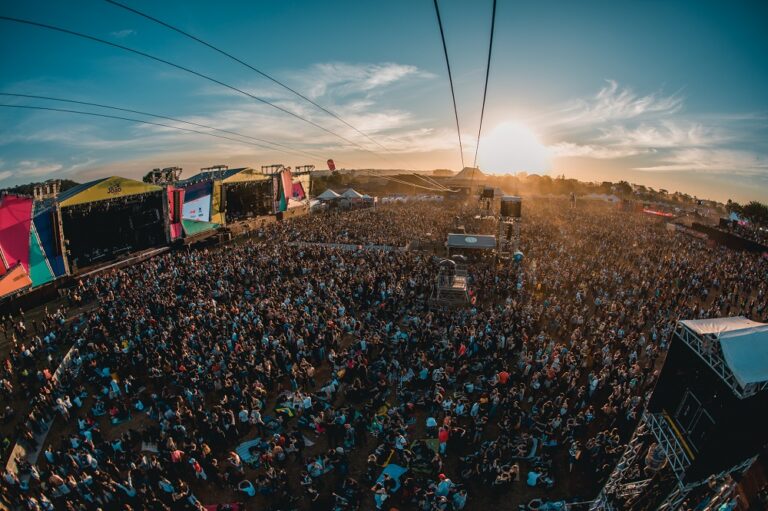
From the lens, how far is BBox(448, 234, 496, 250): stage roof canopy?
2903cm

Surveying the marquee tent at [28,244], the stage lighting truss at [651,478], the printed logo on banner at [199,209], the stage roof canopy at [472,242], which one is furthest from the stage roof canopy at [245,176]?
the stage lighting truss at [651,478]

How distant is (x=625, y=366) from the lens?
13.1 m

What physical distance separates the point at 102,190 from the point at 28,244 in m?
6.62

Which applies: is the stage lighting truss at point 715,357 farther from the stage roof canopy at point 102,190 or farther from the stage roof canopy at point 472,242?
the stage roof canopy at point 102,190

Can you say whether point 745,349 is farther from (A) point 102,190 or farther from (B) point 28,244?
(A) point 102,190

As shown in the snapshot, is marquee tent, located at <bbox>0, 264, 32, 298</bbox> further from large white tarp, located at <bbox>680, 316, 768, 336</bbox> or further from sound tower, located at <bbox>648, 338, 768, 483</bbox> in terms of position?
large white tarp, located at <bbox>680, 316, 768, 336</bbox>

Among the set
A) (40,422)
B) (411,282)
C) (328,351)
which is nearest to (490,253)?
(411,282)

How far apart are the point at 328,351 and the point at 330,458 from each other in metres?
5.92

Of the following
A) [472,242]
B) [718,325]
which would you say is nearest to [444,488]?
[718,325]

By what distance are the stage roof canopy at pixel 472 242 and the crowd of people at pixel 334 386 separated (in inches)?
239

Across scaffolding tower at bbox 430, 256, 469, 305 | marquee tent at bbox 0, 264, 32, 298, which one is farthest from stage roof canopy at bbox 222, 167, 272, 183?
scaffolding tower at bbox 430, 256, 469, 305

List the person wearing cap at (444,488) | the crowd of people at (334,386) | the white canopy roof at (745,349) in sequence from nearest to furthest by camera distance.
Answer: the white canopy roof at (745,349) < the person wearing cap at (444,488) < the crowd of people at (334,386)

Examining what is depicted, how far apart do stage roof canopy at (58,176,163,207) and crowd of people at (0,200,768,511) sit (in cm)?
584

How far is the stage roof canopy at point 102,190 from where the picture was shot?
23208 millimetres
